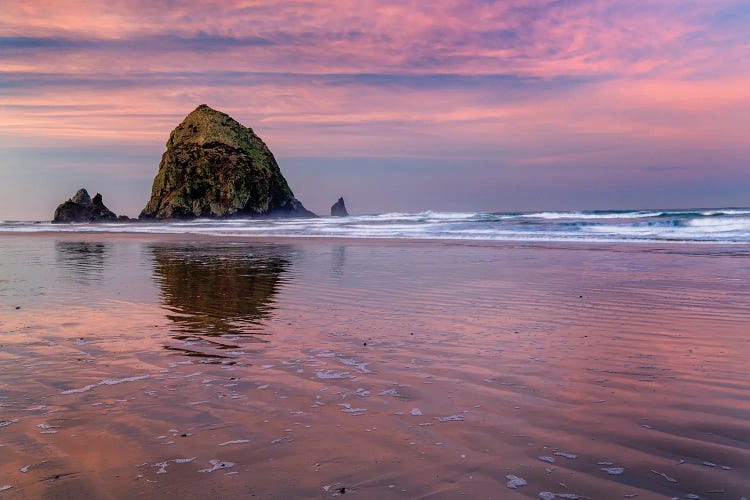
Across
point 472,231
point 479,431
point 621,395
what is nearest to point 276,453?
point 479,431

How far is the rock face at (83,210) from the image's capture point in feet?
283

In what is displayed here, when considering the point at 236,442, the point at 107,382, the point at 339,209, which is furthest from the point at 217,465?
the point at 339,209

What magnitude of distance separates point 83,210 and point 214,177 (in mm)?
20394

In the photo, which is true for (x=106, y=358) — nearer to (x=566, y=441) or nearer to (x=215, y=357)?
(x=215, y=357)

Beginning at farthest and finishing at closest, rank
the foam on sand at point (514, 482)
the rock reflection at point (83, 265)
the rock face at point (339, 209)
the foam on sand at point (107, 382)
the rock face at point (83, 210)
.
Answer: the rock face at point (339, 209), the rock face at point (83, 210), the rock reflection at point (83, 265), the foam on sand at point (107, 382), the foam on sand at point (514, 482)

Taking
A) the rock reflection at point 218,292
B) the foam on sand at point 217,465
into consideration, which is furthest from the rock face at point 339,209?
the foam on sand at point 217,465

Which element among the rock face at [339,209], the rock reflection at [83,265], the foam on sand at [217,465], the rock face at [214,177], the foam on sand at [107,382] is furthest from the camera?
the rock face at [339,209]

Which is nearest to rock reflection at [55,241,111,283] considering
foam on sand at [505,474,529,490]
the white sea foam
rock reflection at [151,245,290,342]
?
rock reflection at [151,245,290,342]

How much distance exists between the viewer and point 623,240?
24.7 metres

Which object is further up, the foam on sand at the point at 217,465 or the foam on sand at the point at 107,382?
the foam on sand at the point at 107,382

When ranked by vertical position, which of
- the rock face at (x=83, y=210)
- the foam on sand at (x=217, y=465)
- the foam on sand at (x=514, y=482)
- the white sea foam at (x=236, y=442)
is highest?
the rock face at (x=83, y=210)

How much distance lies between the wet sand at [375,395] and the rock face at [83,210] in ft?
284

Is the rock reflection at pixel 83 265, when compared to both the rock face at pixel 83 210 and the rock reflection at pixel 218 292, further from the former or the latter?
the rock face at pixel 83 210

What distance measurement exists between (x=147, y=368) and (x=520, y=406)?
2983 millimetres
